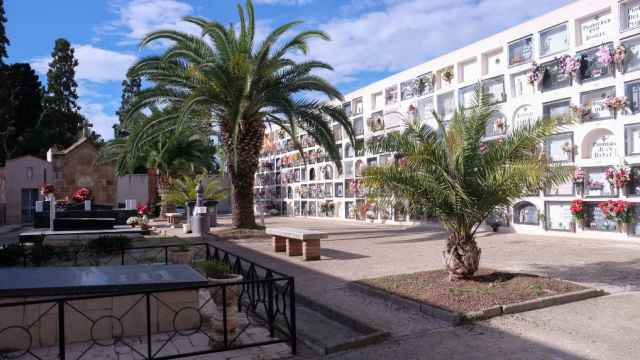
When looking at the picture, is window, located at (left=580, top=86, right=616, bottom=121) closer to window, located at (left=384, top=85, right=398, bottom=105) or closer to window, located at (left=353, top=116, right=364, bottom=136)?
window, located at (left=384, top=85, right=398, bottom=105)

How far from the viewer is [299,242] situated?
34.8 ft

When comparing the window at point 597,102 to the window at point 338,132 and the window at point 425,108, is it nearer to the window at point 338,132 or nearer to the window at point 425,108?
the window at point 425,108

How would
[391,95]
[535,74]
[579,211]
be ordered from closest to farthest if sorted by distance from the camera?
[579,211] → [535,74] → [391,95]

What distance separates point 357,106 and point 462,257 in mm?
17133

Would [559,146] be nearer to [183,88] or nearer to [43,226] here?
[183,88]

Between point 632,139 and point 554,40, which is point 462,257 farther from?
point 554,40

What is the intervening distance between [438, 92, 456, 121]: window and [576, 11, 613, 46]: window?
4.69 metres

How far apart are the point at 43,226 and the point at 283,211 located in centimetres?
1484

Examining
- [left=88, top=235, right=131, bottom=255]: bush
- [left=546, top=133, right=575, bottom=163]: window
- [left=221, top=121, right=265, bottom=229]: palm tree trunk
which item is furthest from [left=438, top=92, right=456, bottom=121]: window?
[left=88, top=235, right=131, bottom=255]: bush

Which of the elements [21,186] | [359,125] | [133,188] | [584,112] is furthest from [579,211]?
[133,188]

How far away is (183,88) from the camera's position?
14672 mm

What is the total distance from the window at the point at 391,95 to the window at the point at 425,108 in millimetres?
1687

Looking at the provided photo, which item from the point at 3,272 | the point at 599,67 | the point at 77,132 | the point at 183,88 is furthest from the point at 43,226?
the point at 77,132

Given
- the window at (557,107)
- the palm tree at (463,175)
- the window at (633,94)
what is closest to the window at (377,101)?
the window at (557,107)
